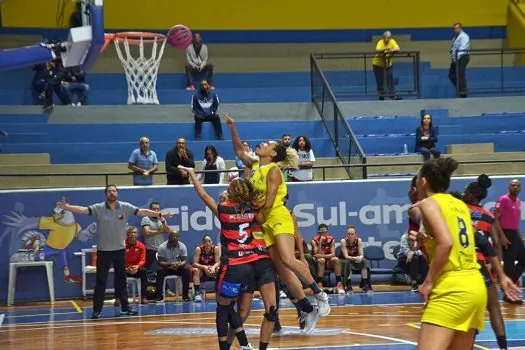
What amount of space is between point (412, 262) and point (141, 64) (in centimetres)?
865

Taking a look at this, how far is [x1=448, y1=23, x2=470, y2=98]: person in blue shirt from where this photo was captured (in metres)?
26.2

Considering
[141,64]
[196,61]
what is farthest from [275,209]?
[196,61]

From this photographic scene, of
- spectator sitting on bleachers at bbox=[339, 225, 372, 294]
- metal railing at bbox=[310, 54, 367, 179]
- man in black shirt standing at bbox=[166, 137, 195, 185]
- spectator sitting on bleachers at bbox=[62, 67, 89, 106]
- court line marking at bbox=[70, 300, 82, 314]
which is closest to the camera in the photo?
court line marking at bbox=[70, 300, 82, 314]

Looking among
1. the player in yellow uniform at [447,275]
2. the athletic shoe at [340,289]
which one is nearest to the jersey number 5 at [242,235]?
the player in yellow uniform at [447,275]

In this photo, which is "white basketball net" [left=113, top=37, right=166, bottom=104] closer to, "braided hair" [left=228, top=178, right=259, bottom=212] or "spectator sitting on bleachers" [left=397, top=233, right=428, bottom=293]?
"spectator sitting on bleachers" [left=397, top=233, right=428, bottom=293]

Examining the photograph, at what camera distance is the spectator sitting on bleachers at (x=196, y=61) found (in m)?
25.9

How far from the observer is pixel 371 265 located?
2078 cm

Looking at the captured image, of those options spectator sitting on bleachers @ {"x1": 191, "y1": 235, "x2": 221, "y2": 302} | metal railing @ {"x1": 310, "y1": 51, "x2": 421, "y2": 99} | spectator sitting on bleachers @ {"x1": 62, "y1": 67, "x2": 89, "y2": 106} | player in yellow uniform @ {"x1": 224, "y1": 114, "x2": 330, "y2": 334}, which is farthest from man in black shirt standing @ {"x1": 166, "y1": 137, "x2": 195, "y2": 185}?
player in yellow uniform @ {"x1": 224, "y1": 114, "x2": 330, "y2": 334}

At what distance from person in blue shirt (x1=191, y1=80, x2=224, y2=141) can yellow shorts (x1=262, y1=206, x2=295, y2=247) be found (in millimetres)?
12369

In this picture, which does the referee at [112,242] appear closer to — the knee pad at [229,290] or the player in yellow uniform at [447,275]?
the knee pad at [229,290]

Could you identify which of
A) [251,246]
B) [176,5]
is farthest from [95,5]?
[176,5]

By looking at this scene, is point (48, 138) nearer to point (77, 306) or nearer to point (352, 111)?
point (77, 306)

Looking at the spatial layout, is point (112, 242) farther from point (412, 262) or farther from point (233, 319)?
point (233, 319)

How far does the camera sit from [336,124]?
76.3ft
